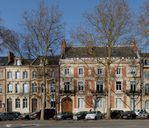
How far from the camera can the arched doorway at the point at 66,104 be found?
298 feet

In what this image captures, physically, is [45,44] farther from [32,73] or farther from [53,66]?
[32,73]

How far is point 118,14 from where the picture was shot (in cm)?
6581

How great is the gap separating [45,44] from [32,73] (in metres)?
26.7

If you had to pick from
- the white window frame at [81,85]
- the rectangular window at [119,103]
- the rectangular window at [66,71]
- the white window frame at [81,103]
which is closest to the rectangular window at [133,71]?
the rectangular window at [119,103]

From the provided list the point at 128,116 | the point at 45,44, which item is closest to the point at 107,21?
the point at 45,44

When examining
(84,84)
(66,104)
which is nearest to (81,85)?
(84,84)

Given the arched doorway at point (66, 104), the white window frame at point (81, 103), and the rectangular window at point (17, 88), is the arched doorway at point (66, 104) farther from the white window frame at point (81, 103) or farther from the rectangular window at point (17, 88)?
the rectangular window at point (17, 88)

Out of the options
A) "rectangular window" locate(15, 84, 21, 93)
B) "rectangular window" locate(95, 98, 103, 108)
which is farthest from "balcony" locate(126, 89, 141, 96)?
"rectangular window" locate(15, 84, 21, 93)

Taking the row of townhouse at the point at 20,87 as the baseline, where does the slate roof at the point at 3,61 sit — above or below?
above

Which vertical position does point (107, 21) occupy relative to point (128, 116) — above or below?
above

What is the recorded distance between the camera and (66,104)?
91.6 metres

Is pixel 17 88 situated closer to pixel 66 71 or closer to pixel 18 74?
pixel 18 74

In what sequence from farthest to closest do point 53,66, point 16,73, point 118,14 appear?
point 16,73 → point 53,66 → point 118,14

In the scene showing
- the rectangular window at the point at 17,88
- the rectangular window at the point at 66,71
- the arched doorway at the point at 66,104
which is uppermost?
the rectangular window at the point at 66,71
